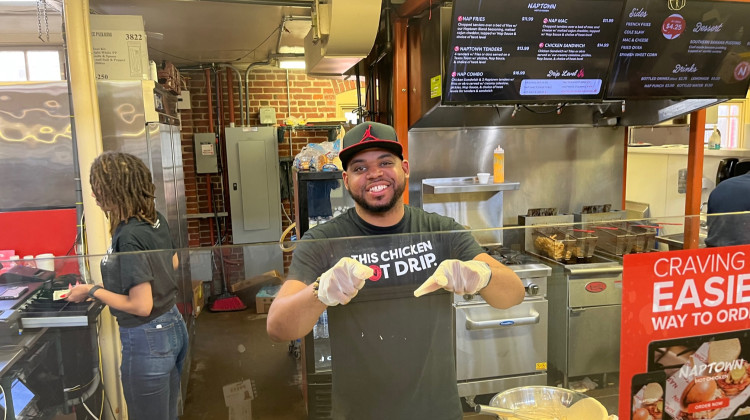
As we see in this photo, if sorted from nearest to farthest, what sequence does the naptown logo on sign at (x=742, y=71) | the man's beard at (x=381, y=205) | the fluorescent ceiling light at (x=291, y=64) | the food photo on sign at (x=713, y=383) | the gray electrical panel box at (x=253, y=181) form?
the food photo on sign at (x=713, y=383)
the man's beard at (x=381, y=205)
the naptown logo on sign at (x=742, y=71)
the fluorescent ceiling light at (x=291, y=64)
the gray electrical panel box at (x=253, y=181)

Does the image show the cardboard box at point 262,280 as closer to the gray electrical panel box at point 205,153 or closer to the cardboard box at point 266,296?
the cardboard box at point 266,296

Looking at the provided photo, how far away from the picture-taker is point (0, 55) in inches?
195

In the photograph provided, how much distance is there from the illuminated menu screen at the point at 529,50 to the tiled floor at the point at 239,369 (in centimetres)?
196

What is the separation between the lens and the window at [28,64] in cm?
492

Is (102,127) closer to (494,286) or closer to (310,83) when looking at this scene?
(494,286)

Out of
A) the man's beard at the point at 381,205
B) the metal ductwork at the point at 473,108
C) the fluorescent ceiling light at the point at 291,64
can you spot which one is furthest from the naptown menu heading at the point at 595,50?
the fluorescent ceiling light at the point at 291,64

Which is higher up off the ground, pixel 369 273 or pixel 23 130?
pixel 23 130

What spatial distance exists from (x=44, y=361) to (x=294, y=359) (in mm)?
552

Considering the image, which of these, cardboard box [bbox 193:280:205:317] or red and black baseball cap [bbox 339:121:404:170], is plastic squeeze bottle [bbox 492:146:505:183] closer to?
red and black baseball cap [bbox 339:121:404:170]

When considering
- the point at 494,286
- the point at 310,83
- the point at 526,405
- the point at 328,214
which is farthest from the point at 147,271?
the point at 310,83

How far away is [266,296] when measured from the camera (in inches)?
46.5

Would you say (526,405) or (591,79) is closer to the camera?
(526,405)

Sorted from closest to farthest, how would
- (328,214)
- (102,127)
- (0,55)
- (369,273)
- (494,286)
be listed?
1. (369,273)
2. (494,286)
3. (102,127)
4. (328,214)
5. (0,55)

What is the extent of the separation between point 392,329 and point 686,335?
2.33ft
